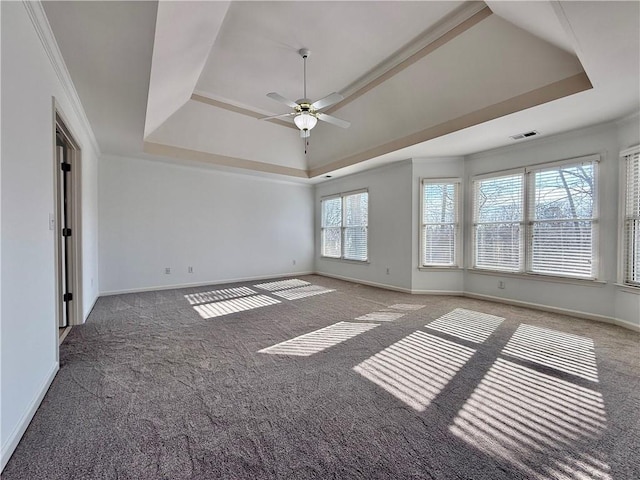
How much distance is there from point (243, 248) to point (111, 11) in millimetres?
5391

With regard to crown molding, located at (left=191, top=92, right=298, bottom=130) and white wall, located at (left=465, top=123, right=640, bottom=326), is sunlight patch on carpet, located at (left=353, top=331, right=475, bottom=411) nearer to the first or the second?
white wall, located at (left=465, top=123, right=640, bottom=326)

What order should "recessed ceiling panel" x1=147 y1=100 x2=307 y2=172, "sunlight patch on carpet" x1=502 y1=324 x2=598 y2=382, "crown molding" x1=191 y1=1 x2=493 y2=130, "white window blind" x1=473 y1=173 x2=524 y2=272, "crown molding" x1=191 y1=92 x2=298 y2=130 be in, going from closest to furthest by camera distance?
"sunlight patch on carpet" x1=502 y1=324 x2=598 y2=382
"crown molding" x1=191 y1=1 x2=493 y2=130
"white window blind" x1=473 y1=173 x2=524 y2=272
"crown molding" x1=191 y1=92 x2=298 y2=130
"recessed ceiling panel" x1=147 y1=100 x2=307 y2=172

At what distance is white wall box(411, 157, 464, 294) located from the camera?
17.8ft

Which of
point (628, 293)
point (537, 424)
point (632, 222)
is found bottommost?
point (537, 424)

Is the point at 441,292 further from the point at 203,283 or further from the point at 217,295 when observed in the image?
the point at 203,283

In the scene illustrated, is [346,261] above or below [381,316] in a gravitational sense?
above

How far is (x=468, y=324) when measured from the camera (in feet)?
12.2

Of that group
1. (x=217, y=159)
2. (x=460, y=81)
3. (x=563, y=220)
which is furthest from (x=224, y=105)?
(x=563, y=220)

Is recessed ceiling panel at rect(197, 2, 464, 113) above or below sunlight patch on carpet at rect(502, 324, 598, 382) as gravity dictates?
above

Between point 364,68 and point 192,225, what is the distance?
4.54 meters

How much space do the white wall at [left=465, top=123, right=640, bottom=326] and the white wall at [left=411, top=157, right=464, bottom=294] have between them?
667 millimetres

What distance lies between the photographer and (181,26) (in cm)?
240

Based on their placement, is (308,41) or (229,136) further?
(229,136)

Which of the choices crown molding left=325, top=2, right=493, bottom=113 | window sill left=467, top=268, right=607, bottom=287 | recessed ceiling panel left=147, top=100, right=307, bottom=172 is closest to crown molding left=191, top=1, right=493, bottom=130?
crown molding left=325, top=2, right=493, bottom=113
